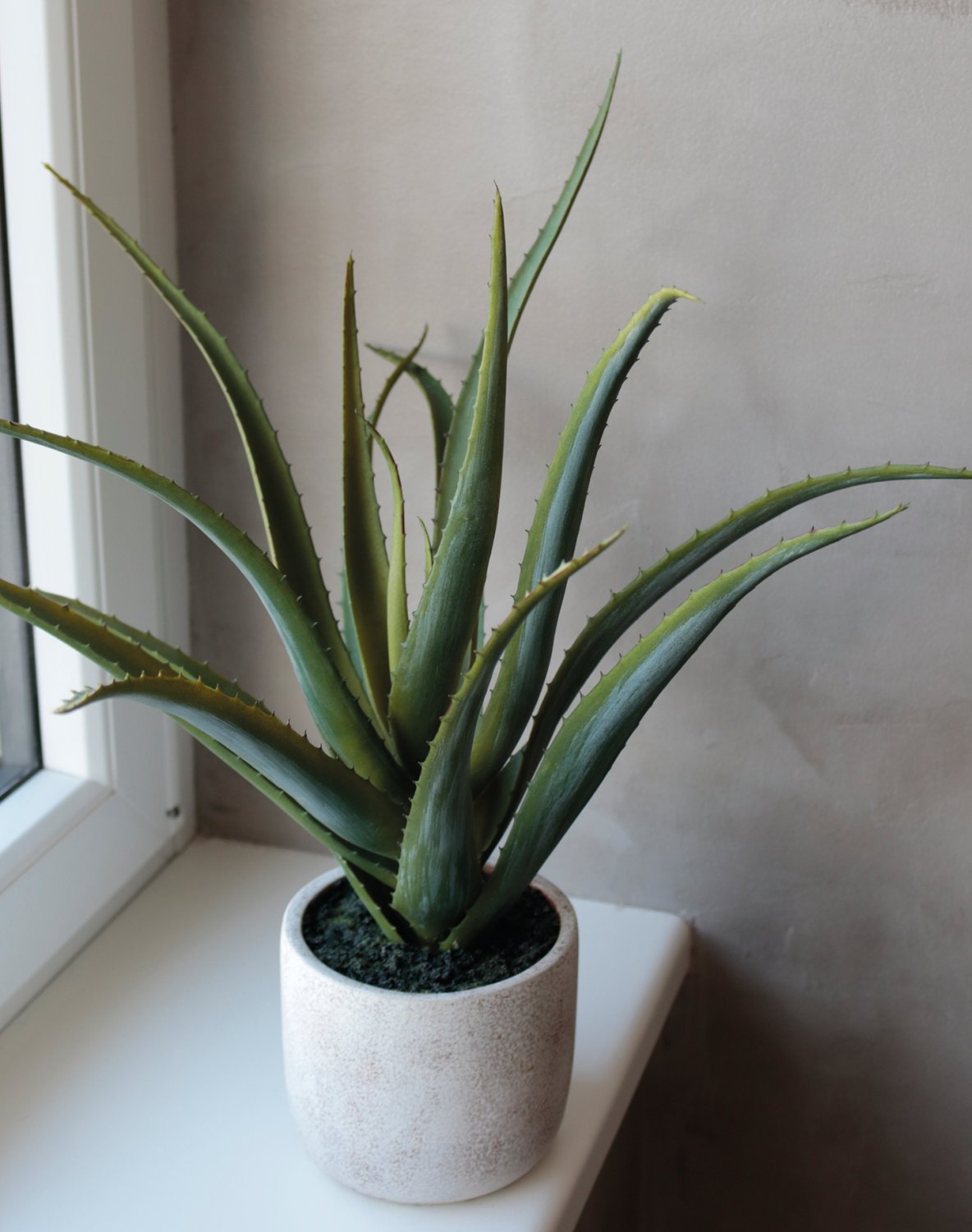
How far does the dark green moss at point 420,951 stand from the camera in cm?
62

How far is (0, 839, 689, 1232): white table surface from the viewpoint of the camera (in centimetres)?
65

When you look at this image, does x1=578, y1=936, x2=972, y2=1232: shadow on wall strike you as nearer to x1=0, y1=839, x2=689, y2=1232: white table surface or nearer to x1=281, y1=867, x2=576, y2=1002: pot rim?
x1=0, y1=839, x2=689, y2=1232: white table surface

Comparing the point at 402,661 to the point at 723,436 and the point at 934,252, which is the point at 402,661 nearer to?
the point at 723,436

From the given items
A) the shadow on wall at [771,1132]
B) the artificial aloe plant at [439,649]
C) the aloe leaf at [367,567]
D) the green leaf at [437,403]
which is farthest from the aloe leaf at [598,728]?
the shadow on wall at [771,1132]

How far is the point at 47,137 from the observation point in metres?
0.76

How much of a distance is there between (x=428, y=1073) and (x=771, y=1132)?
0.45 m

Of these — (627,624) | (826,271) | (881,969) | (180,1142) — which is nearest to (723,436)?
(826,271)

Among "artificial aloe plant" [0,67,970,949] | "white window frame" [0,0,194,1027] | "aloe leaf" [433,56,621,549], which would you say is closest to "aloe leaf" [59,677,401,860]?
"artificial aloe plant" [0,67,970,949]

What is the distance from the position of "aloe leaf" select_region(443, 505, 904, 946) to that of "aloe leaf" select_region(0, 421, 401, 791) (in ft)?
0.24

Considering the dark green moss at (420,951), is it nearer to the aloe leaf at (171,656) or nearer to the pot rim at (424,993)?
the pot rim at (424,993)

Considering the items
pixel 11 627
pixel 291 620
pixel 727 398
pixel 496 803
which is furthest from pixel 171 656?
pixel 727 398

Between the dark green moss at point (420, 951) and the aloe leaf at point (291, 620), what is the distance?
92 millimetres

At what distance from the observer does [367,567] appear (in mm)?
664

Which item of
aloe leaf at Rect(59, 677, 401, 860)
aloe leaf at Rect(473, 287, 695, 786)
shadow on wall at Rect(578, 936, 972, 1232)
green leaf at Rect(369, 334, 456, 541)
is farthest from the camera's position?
shadow on wall at Rect(578, 936, 972, 1232)
